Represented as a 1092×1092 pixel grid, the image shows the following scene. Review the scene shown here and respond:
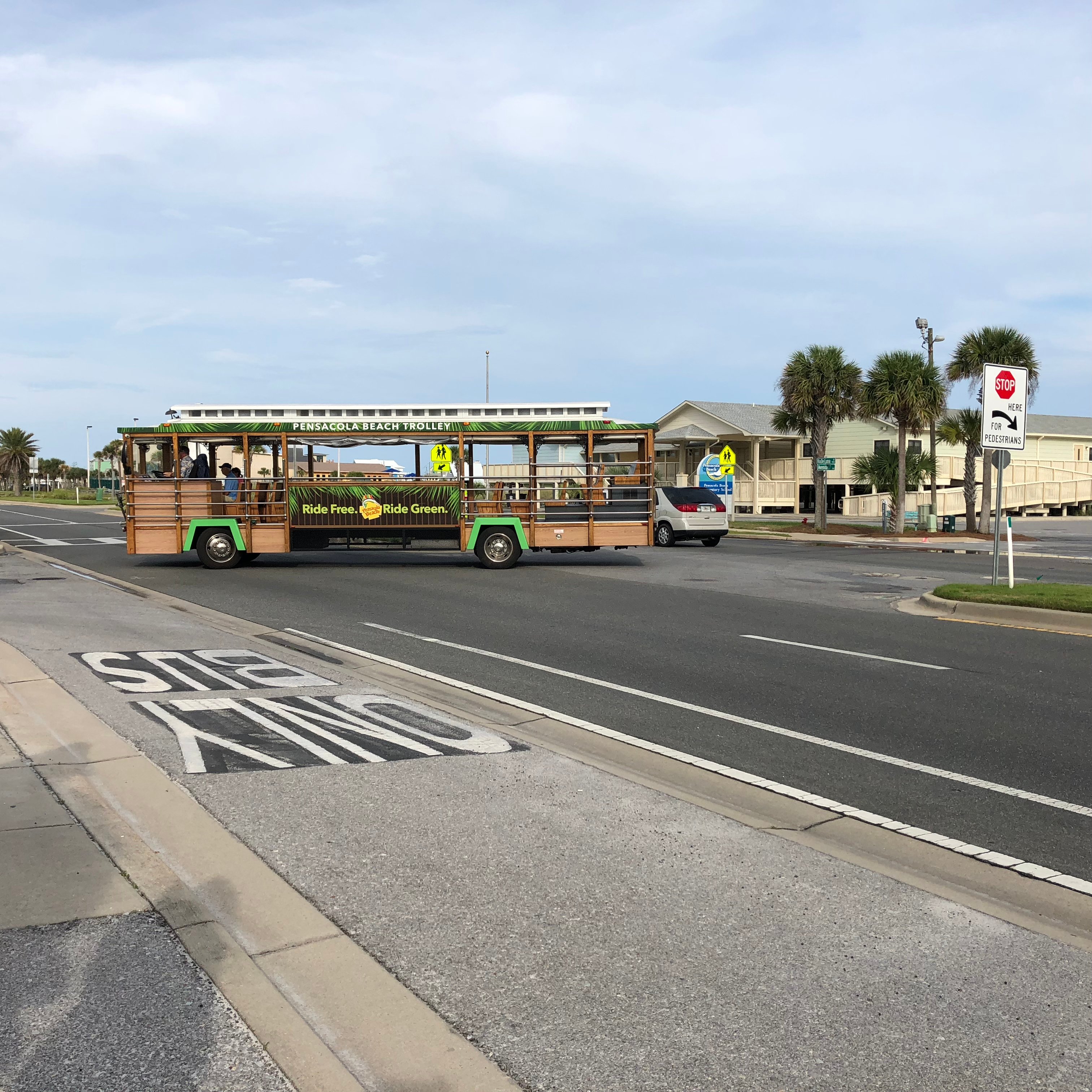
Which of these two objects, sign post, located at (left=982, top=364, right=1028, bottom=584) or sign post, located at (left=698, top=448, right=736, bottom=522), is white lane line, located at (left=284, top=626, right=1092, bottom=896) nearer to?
sign post, located at (left=982, top=364, right=1028, bottom=584)

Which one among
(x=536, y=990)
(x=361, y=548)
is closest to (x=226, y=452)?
(x=361, y=548)

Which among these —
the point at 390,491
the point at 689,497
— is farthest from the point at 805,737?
the point at 689,497

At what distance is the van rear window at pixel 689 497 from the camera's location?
29797 millimetres

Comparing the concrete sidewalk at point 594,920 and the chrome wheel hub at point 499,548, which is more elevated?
the chrome wheel hub at point 499,548

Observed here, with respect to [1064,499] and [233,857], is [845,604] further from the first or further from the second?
[1064,499]

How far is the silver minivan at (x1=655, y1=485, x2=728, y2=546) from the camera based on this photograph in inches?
1165

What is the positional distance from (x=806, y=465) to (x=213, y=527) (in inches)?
1618

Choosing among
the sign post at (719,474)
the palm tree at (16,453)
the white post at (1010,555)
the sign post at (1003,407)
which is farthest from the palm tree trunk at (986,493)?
the palm tree at (16,453)

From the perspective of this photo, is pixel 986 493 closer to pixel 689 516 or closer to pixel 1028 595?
pixel 689 516

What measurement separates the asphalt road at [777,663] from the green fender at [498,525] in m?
0.69

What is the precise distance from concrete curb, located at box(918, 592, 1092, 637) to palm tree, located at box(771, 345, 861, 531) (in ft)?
84.6

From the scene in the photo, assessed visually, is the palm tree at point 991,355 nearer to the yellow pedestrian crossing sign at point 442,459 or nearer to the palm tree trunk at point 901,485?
the palm tree trunk at point 901,485

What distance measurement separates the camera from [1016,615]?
44.4 ft

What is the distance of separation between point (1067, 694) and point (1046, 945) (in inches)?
212
